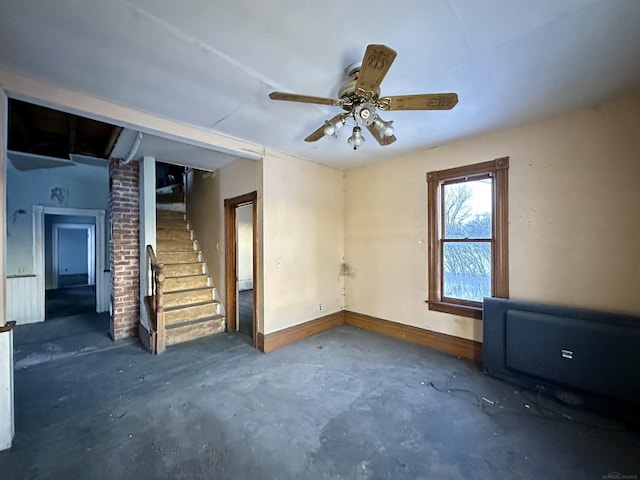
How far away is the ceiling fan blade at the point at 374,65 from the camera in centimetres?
132

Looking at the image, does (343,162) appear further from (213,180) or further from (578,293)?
(578,293)

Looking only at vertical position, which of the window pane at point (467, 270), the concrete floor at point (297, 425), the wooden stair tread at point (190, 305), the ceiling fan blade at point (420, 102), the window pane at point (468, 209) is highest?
the ceiling fan blade at point (420, 102)

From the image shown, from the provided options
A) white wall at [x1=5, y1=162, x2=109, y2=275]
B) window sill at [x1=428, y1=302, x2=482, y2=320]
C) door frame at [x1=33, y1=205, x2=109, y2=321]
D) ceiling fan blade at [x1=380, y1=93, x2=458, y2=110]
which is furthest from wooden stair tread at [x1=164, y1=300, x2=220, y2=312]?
ceiling fan blade at [x1=380, y1=93, x2=458, y2=110]

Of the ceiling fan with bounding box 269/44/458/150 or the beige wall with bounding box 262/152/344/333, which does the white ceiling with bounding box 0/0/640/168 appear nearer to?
the ceiling fan with bounding box 269/44/458/150

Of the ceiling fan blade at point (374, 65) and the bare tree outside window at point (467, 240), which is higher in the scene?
the ceiling fan blade at point (374, 65)

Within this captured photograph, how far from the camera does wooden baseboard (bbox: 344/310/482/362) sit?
123 inches

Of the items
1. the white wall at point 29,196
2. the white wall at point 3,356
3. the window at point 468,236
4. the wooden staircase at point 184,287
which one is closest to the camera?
the white wall at point 3,356

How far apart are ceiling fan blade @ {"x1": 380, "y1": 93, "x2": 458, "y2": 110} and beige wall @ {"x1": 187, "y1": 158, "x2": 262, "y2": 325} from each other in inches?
83.1

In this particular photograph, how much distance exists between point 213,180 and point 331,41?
3592mm

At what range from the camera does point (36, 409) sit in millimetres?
2234

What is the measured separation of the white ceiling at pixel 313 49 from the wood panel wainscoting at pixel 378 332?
2.55 metres

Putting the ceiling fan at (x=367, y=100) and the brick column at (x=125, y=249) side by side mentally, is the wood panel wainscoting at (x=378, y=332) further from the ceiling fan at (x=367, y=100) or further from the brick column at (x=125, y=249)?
the ceiling fan at (x=367, y=100)

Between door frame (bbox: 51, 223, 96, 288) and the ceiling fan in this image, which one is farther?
door frame (bbox: 51, 223, 96, 288)

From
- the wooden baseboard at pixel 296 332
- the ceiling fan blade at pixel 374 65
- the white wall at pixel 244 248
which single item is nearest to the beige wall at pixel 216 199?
the wooden baseboard at pixel 296 332
